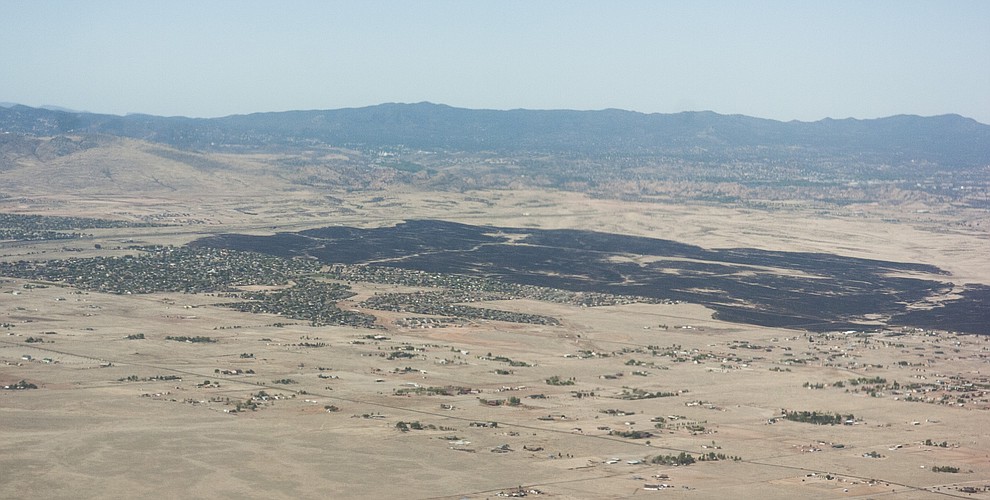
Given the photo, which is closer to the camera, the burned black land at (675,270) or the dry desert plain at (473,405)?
the dry desert plain at (473,405)

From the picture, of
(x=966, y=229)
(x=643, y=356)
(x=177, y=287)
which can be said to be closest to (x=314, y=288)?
(x=177, y=287)

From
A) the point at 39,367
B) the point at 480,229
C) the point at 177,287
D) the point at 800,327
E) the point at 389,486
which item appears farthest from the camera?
the point at 480,229

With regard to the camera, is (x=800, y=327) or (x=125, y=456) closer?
(x=125, y=456)

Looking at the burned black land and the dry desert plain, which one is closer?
the dry desert plain

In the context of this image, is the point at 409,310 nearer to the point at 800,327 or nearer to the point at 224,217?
the point at 800,327
